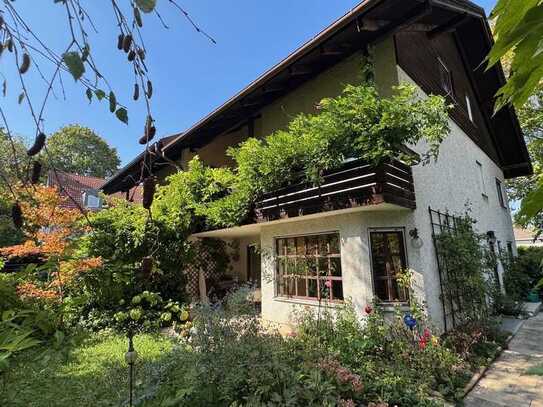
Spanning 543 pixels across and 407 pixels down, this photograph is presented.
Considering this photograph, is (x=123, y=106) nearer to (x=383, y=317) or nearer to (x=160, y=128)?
(x=160, y=128)

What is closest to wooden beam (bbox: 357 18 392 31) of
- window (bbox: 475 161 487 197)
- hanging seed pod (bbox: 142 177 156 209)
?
hanging seed pod (bbox: 142 177 156 209)

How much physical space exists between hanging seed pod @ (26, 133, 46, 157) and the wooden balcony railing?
4740 millimetres

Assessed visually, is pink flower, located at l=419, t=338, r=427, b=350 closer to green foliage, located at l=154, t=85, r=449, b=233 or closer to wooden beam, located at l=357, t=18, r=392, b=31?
green foliage, located at l=154, t=85, r=449, b=233

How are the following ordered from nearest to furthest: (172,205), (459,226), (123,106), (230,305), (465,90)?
(123,106)
(230,305)
(459,226)
(172,205)
(465,90)

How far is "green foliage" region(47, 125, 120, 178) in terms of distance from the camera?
3444cm

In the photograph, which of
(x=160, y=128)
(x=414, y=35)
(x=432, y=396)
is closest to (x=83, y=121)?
(x=160, y=128)

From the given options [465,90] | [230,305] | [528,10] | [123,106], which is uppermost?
[465,90]

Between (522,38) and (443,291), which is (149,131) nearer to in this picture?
(522,38)

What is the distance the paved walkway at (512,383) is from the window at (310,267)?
2688 millimetres

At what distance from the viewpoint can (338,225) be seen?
661 cm

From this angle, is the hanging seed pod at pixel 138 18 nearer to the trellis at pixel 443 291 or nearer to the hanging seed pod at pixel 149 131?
the hanging seed pod at pixel 149 131

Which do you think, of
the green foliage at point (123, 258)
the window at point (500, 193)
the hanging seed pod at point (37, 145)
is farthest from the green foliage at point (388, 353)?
the window at point (500, 193)

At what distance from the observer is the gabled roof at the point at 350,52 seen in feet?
20.5

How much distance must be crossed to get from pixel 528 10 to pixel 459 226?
824cm
